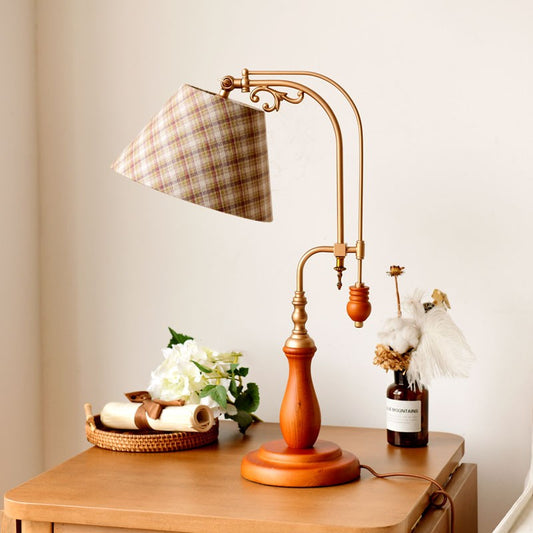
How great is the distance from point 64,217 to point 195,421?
664 millimetres

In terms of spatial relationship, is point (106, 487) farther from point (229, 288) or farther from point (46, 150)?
point (46, 150)

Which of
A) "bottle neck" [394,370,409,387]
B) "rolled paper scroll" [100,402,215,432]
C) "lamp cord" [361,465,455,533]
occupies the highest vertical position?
"bottle neck" [394,370,409,387]

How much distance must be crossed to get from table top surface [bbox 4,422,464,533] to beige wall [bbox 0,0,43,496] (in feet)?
1.57

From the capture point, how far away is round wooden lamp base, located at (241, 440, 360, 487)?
1.21 metres

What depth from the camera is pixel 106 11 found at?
181 centimetres

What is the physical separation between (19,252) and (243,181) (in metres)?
0.80

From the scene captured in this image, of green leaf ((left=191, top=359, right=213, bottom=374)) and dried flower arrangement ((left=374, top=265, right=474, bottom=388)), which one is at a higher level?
dried flower arrangement ((left=374, top=265, right=474, bottom=388))

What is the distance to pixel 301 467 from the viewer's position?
47.9 inches

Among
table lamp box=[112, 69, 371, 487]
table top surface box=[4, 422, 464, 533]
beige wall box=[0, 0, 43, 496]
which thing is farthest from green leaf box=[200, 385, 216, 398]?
beige wall box=[0, 0, 43, 496]

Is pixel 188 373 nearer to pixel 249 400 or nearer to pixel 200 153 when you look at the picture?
pixel 249 400

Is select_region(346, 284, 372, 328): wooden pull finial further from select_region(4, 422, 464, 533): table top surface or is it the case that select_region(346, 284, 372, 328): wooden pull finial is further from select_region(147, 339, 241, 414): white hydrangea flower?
select_region(147, 339, 241, 414): white hydrangea flower

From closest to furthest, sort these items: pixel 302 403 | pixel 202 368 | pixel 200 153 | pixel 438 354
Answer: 1. pixel 200 153
2. pixel 302 403
3. pixel 438 354
4. pixel 202 368

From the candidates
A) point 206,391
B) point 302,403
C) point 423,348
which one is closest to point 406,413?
point 423,348

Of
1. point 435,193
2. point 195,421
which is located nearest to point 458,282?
point 435,193
